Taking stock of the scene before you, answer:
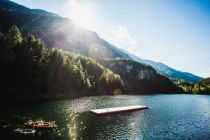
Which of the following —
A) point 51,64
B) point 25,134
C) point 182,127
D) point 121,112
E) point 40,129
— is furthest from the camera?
point 51,64

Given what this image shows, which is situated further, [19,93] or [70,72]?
[70,72]

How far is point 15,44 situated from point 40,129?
61.4 m

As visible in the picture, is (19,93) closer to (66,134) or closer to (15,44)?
(15,44)

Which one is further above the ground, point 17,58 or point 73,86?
point 17,58

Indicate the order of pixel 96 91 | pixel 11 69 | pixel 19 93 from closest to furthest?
pixel 11 69 → pixel 19 93 → pixel 96 91

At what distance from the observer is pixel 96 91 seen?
175875mm

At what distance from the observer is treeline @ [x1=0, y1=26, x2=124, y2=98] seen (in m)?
87.1

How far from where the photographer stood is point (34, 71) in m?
101

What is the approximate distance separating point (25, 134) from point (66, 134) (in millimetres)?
8191

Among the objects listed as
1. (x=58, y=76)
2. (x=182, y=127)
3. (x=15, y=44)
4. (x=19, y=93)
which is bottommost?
(x=182, y=127)

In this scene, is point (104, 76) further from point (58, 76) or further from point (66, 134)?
point (66, 134)

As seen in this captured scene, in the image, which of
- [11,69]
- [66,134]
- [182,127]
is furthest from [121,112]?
[11,69]

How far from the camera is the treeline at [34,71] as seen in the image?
87.1 m

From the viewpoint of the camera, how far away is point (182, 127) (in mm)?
56656
